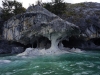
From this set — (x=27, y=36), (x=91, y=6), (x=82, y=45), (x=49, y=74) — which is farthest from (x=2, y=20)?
(x=49, y=74)

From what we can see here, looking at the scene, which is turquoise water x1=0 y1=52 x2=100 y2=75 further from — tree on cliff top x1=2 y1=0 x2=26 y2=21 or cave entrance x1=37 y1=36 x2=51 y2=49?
tree on cliff top x1=2 y1=0 x2=26 y2=21

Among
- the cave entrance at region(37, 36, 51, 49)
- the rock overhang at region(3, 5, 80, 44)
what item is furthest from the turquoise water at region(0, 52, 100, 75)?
the cave entrance at region(37, 36, 51, 49)

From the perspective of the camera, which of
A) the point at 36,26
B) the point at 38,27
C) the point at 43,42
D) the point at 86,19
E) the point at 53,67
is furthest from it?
the point at 86,19

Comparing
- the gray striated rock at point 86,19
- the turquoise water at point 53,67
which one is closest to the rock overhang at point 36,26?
the gray striated rock at point 86,19

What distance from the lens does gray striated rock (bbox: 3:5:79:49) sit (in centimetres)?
3306

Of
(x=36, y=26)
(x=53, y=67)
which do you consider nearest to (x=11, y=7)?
(x=36, y=26)

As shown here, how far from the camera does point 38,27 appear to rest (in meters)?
34.1

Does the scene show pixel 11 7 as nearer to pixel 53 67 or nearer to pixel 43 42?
pixel 43 42

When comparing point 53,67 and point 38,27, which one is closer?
point 53,67

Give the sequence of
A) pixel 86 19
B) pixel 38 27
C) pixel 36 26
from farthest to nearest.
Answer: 1. pixel 86 19
2. pixel 36 26
3. pixel 38 27

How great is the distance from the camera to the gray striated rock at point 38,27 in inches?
1302

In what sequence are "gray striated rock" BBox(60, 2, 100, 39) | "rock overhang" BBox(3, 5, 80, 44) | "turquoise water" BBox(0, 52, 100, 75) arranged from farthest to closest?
"gray striated rock" BBox(60, 2, 100, 39) < "rock overhang" BBox(3, 5, 80, 44) < "turquoise water" BBox(0, 52, 100, 75)

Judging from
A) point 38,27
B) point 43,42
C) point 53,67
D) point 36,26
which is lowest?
point 53,67

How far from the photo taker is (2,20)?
4328 cm
